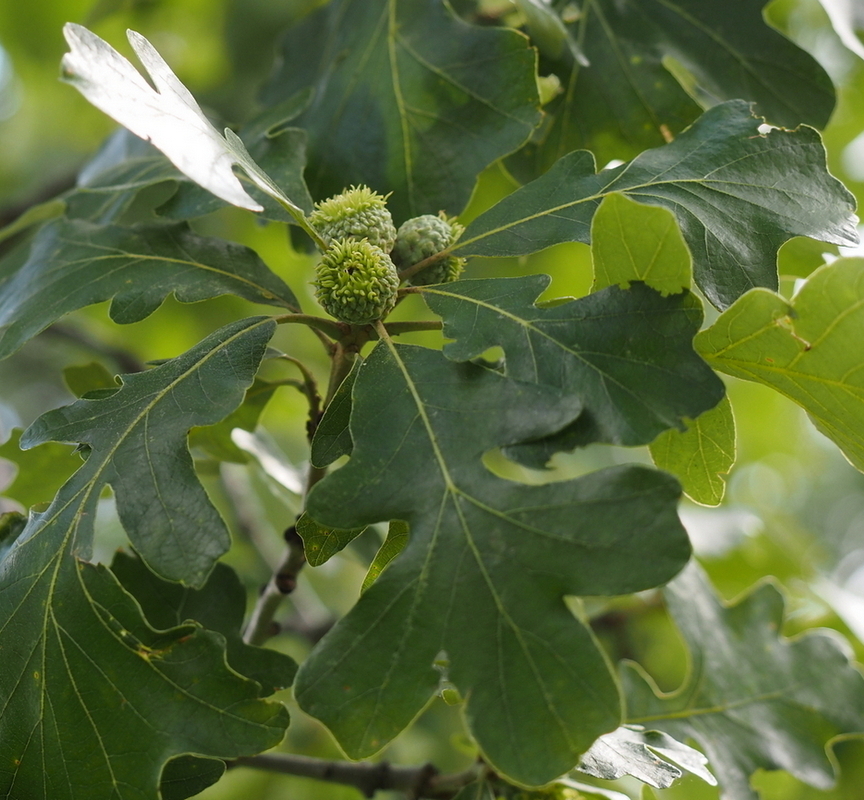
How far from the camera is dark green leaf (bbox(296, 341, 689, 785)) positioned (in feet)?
2.38

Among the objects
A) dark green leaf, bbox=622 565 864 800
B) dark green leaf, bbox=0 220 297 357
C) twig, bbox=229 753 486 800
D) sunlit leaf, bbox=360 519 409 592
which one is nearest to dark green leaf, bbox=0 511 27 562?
dark green leaf, bbox=0 220 297 357

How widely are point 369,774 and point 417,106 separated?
102 cm

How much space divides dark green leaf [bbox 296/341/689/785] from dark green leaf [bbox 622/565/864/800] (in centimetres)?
69

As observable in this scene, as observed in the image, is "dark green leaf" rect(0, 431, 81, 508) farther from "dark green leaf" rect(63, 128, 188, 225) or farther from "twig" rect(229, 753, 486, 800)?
"twig" rect(229, 753, 486, 800)

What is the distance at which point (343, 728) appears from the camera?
0.76 metres

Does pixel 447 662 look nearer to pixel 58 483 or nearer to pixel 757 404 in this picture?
pixel 58 483

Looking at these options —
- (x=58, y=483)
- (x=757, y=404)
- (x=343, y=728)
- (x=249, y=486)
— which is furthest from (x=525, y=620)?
(x=757, y=404)

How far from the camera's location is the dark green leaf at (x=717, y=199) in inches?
37.4

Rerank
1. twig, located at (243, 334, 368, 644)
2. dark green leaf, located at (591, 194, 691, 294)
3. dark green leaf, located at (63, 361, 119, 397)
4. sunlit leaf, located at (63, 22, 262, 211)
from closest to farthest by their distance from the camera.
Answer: sunlit leaf, located at (63, 22, 262, 211), dark green leaf, located at (591, 194, 691, 294), twig, located at (243, 334, 368, 644), dark green leaf, located at (63, 361, 119, 397)

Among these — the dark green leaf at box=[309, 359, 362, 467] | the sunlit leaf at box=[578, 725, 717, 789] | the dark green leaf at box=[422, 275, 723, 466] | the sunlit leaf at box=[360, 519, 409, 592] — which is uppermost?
the dark green leaf at box=[309, 359, 362, 467]

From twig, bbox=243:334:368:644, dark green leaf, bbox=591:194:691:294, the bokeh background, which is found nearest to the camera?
dark green leaf, bbox=591:194:691:294

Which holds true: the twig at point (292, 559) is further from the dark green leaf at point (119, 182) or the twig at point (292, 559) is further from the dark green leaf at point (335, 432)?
the dark green leaf at point (119, 182)

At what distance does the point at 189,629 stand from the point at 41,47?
2.50 metres

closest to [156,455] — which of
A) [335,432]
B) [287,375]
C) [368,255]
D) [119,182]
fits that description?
[335,432]
